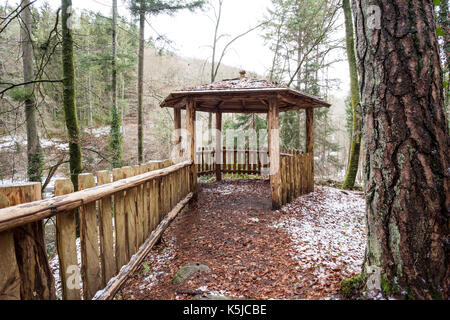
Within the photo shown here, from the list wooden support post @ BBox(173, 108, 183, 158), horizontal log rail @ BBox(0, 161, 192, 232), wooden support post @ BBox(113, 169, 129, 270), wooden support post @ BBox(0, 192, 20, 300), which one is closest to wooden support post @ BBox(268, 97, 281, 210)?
wooden support post @ BBox(173, 108, 183, 158)

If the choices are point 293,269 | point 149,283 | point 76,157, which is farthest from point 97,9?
point 293,269

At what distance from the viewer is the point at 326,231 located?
15.4 feet

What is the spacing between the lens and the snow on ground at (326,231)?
3168 millimetres

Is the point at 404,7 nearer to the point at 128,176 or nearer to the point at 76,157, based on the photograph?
the point at 128,176

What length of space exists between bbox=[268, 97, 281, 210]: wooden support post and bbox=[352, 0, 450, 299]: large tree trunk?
3.90m

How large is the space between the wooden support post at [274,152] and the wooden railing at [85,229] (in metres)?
3.36

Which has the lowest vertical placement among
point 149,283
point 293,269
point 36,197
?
point 149,283

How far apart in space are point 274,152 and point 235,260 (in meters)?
3.25

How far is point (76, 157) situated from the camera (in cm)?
591

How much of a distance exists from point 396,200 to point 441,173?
37 cm

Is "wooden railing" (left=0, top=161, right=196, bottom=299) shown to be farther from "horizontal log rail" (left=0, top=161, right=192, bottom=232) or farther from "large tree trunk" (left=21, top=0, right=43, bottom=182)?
"large tree trunk" (left=21, top=0, right=43, bottom=182)

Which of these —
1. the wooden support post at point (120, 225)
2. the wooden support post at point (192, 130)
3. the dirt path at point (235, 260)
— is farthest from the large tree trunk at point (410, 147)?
the wooden support post at point (192, 130)

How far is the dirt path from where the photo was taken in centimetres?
270

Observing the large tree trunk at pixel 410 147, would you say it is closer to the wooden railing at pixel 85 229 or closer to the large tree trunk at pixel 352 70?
the wooden railing at pixel 85 229
